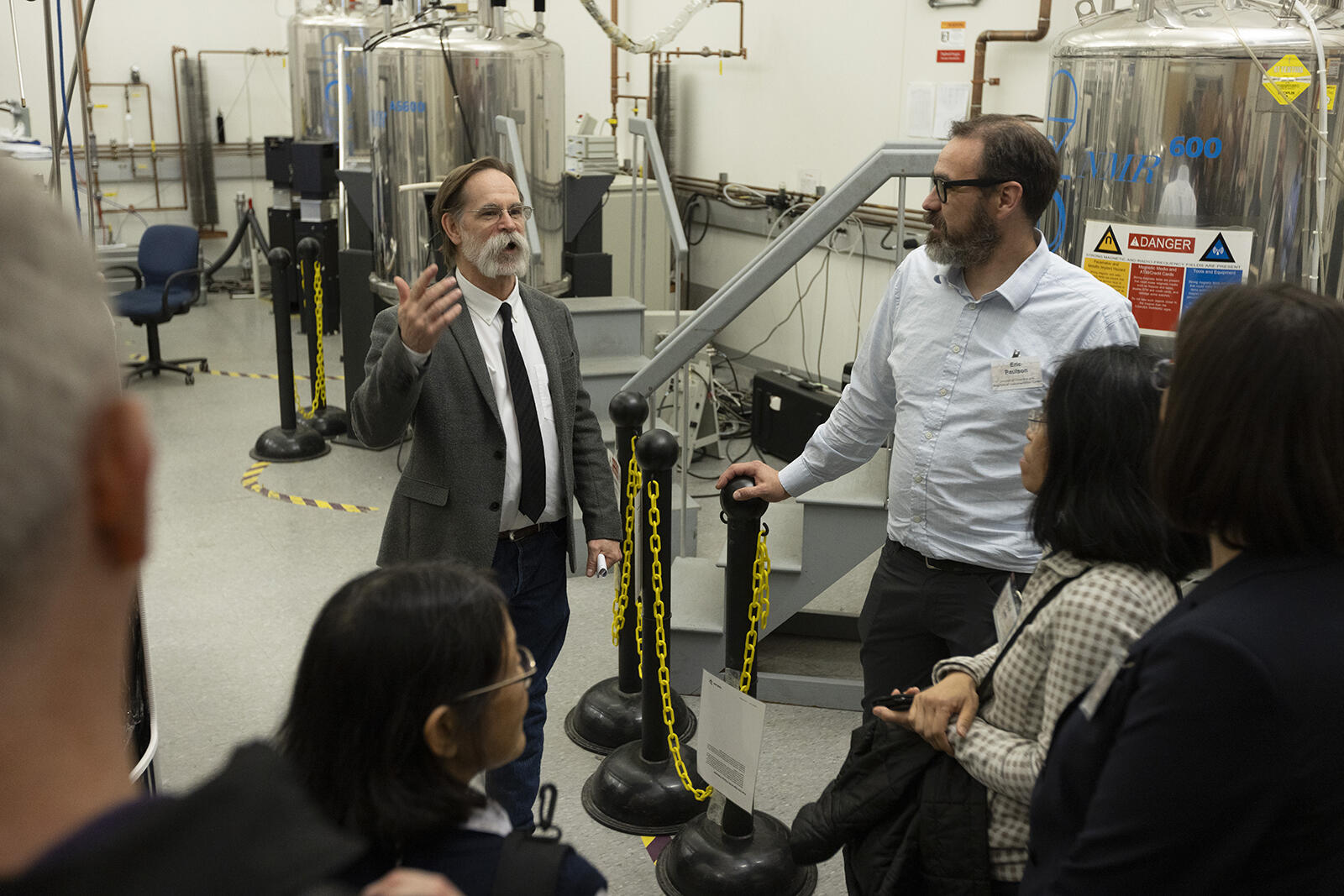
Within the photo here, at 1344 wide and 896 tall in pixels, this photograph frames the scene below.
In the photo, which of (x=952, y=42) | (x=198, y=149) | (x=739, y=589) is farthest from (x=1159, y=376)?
(x=198, y=149)

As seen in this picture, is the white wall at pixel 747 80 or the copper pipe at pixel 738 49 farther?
the copper pipe at pixel 738 49

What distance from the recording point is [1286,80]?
2.62m

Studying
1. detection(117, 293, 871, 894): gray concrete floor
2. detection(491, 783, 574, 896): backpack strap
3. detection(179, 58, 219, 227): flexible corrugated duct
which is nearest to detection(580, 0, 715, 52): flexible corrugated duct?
detection(117, 293, 871, 894): gray concrete floor

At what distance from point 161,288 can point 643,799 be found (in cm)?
588

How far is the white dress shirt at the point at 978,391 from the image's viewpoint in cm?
226

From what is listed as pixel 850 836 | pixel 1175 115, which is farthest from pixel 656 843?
pixel 1175 115

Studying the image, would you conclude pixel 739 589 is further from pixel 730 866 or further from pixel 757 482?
pixel 730 866

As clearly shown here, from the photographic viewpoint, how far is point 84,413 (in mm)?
505

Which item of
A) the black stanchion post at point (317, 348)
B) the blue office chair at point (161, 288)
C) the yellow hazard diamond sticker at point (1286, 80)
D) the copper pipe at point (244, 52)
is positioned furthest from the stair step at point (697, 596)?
the copper pipe at point (244, 52)

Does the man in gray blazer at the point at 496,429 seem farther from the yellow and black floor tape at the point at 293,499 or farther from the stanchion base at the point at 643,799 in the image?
the yellow and black floor tape at the point at 293,499

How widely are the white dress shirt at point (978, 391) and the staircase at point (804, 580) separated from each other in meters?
1.06

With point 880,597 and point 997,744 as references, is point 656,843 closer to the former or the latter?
point 880,597

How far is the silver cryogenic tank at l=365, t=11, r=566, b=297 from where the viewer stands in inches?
213

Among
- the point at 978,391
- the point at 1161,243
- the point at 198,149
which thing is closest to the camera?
the point at 978,391
